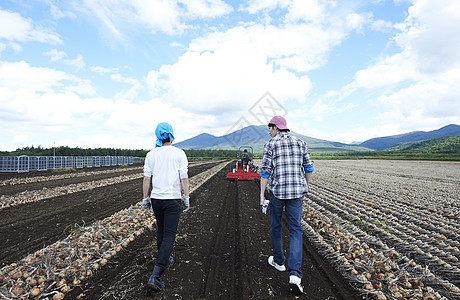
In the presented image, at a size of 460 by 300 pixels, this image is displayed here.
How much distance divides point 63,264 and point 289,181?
3.70m

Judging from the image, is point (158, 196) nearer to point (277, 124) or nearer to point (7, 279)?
point (277, 124)

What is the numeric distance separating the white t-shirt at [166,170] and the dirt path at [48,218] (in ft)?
10.7

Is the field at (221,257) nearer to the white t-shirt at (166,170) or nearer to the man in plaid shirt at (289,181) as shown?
the man in plaid shirt at (289,181)

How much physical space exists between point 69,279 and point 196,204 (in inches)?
198

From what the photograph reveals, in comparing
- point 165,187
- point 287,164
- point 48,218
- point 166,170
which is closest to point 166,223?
point 165,187

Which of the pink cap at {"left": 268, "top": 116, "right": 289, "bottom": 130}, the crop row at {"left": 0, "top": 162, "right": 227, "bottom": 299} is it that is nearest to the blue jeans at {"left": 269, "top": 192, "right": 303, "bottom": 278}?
the pink cap at {"left": 268, "top": 116, "right": 289, "bottom": 130}

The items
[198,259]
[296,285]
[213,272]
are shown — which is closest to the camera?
[296,285]

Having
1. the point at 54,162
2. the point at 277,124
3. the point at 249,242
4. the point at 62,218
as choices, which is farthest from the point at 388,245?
the point at 54,162

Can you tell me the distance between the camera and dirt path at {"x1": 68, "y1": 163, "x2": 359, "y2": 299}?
10.0 feet

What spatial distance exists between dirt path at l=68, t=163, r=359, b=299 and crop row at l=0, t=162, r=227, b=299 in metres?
0.19

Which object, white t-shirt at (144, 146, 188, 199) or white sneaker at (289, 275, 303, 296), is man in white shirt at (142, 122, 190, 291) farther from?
white sneaker at (289, 275, 303, 296)

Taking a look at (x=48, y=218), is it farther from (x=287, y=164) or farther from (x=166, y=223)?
(x=287, y=164)

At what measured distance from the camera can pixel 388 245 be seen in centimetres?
500

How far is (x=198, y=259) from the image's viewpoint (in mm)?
4008
